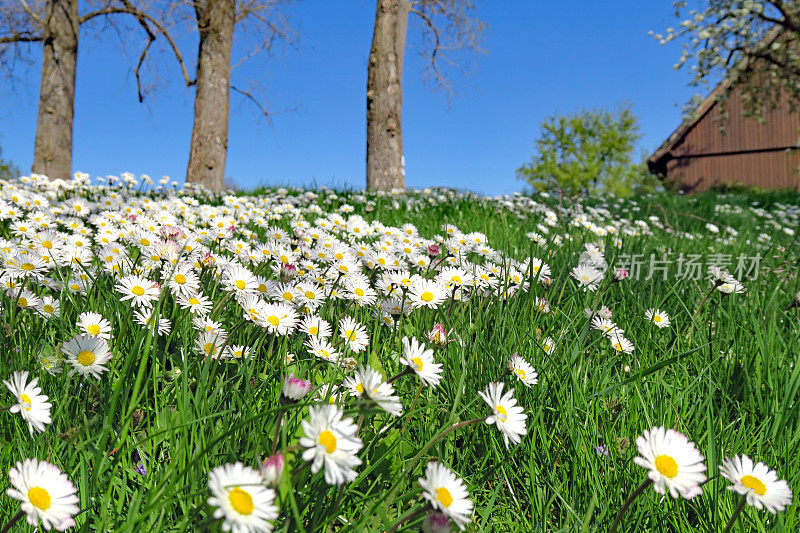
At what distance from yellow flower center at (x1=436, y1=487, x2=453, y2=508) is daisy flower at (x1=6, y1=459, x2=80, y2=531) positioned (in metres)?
0.57

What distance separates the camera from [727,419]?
5.65 feet

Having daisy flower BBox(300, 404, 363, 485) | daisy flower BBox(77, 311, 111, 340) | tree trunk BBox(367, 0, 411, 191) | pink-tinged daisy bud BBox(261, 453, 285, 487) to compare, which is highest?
tree trunk BBox(367, 0, 411, 191)

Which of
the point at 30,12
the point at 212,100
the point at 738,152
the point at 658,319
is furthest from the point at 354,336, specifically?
the point at 738,152

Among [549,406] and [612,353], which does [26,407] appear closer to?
[549,406]

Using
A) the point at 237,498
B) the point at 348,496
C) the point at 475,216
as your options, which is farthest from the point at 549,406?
the point at 475,216

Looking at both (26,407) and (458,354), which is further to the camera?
(458,354)

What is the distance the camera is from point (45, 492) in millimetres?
812

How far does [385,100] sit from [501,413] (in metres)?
9.76

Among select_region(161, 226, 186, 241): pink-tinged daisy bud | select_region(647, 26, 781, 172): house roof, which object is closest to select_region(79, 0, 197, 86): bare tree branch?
select_region(161, 226, 186, 241): pink-tinged daisy bud

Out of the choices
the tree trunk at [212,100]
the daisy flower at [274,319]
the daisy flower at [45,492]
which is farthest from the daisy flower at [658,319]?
the tree trunk at [212,100]

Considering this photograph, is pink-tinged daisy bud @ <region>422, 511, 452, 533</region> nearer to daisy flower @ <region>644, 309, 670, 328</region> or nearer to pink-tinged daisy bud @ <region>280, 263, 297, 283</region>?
pink-tinged daisy bud @ <region>280, 263, 297, 283</region>

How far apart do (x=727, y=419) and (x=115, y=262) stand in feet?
8.25

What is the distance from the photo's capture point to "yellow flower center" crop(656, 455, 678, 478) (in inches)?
35.5

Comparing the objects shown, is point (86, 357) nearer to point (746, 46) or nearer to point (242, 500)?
point (242, 500)
